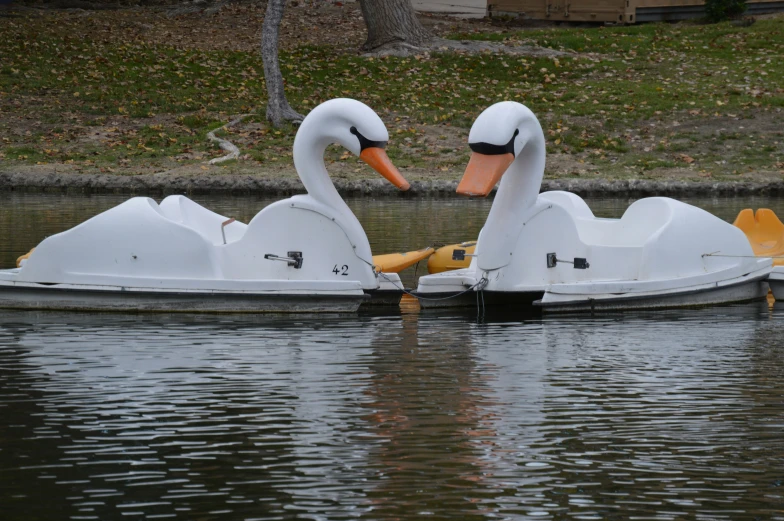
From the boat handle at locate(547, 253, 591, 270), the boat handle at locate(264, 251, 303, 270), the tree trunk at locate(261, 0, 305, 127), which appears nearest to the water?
the boat handle at locate(264, 251, 303, 270)

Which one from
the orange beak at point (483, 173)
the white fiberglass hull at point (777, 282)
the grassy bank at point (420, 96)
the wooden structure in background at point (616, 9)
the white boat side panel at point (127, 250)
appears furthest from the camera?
the wooden structure in background at point (616, 9)

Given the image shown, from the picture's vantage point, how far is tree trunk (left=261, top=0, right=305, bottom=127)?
24.9 metres

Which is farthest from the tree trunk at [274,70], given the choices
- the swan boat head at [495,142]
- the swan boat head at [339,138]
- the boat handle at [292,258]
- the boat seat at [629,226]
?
the swan boat head at [495,142]

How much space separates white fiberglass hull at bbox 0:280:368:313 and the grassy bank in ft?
35.1

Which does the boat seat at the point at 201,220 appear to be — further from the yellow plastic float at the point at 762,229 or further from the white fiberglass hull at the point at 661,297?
the yellow plastic float at the point at 762,229

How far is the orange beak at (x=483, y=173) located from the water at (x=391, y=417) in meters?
1.15

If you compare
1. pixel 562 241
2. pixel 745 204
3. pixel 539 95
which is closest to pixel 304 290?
pixel 562 241

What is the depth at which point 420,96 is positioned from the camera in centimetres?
2695

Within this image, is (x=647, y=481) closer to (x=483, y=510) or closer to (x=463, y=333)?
(x=483, y=510)

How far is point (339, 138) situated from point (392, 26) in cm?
1834

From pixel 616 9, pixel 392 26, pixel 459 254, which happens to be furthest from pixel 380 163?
pixel 616 9

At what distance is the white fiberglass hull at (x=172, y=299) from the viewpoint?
11.8 metres

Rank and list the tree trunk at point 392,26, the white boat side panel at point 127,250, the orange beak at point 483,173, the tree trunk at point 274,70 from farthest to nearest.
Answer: the tree trunk at point 392,26
the tree trunk at point 274,70
the white boat side panel at point 127,250
the orange beak at point 483,173

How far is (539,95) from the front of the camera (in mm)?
26734
